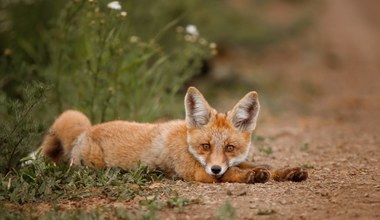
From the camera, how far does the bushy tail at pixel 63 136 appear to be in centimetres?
691

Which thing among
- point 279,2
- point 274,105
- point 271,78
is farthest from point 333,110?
point 279,2

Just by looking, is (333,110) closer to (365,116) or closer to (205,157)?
(365,116)

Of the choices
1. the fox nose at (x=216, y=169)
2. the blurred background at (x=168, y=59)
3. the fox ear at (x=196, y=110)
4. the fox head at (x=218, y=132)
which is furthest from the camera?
the blurred background at (x=168, y=59)

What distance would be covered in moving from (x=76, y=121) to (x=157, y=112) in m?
1.62

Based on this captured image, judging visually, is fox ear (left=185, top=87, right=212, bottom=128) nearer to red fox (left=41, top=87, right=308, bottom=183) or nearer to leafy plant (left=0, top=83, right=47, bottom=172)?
red fox (left=41, top=87, right=308, bottom=183)

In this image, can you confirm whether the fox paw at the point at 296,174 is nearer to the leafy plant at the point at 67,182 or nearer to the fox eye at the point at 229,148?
the fox eye at the point at 229,148

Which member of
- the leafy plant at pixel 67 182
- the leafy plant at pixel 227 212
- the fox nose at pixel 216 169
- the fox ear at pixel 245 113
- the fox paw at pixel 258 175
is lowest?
the leafy plant at pixel 67 182

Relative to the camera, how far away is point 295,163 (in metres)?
7.01

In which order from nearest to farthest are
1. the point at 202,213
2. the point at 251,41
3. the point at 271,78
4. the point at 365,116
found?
1. the point at 202,213
2. the point at 365,116
3. the point at 271,78
4. the point at 251,41

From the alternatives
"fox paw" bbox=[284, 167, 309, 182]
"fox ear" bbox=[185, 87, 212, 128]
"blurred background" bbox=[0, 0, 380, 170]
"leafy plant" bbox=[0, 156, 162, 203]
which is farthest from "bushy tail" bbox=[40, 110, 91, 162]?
"fox paw" bbox=[284, 167, 309, 182]

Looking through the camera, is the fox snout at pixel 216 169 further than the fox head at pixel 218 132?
No

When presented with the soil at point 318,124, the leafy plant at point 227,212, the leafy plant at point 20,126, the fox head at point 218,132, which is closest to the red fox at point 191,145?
the fox head at point 218,132

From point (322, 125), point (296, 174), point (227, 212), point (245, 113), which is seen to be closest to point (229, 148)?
point (245, 113)

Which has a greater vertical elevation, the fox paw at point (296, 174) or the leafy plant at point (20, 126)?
the leafy plant at point (20, 126)
